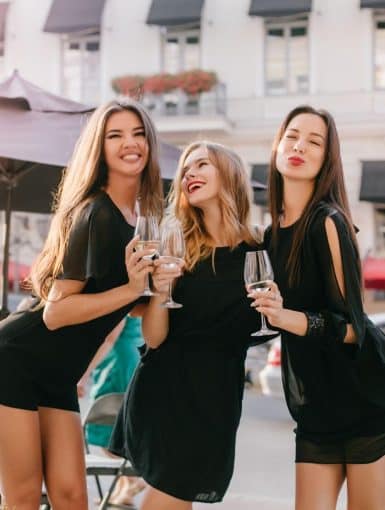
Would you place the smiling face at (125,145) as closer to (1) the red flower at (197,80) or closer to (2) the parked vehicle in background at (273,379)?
(2) the parked vehicle in background at (273,379)

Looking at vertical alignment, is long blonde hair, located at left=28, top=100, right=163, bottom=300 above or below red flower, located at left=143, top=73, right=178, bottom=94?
below

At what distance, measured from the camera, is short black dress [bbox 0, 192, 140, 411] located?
285 cm

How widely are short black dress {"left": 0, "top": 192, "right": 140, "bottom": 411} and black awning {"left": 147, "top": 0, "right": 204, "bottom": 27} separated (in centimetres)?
1671

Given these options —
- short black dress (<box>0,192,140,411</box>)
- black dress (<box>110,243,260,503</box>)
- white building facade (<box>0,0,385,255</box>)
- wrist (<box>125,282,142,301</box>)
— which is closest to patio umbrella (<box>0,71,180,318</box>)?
short black dress (<box>0,192,140,411</box>)

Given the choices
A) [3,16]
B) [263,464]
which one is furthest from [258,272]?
[3,16]

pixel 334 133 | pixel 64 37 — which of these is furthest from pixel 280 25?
pixel 334 133

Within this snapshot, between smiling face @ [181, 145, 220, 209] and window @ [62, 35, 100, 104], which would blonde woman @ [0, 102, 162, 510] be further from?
window @ [62, 35, 100, 104]

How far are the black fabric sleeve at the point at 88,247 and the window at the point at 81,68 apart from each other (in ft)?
60.6

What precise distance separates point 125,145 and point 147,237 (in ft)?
1.51

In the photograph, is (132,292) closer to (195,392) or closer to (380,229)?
(195,392)

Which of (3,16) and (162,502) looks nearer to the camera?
(162,502)

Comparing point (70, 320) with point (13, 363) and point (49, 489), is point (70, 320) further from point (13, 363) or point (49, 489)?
point (49, 489)

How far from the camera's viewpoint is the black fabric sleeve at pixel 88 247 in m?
2.82

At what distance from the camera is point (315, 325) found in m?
2.76
